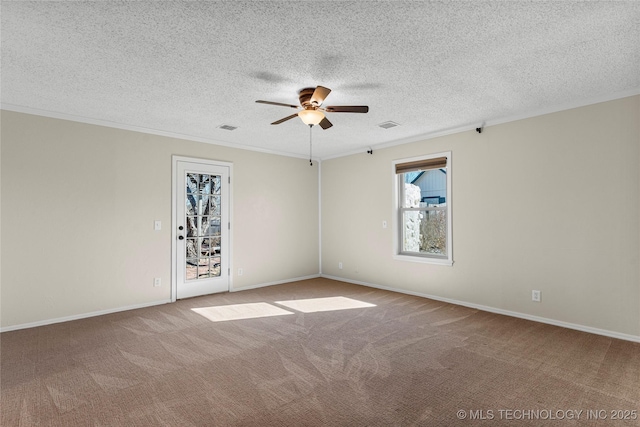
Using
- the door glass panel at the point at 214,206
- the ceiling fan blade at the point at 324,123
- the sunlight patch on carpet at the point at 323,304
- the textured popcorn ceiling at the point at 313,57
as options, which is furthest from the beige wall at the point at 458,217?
the ceiling fan blade at the point at 324,123

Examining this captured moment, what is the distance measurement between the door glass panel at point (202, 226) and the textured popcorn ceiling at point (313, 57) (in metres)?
1.31

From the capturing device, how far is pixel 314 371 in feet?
9.09

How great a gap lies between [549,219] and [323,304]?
9.95 feet

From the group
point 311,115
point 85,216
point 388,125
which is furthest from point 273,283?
point 311,115

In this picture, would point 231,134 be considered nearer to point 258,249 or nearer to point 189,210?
point 189,210

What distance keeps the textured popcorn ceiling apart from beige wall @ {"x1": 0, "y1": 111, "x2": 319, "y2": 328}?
430 mm

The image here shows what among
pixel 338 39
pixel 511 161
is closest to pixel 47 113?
pixel 338 39

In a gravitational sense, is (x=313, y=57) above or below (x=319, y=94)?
above

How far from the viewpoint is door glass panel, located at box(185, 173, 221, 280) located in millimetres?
5203

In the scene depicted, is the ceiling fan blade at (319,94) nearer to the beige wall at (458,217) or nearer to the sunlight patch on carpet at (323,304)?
the beige wall at (458,217)

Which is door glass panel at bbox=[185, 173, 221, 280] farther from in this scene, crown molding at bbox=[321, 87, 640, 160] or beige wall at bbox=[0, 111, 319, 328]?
crown molding at bbox=[321, 87, 640, 160]

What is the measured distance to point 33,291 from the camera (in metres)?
3.89

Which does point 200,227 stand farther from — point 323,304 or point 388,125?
point 388,125

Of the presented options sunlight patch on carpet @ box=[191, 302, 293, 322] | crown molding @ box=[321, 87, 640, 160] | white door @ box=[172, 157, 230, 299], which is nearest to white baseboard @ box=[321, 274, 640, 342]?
sunlight patch on carpet @ box=[191, 302, 293, 322]
